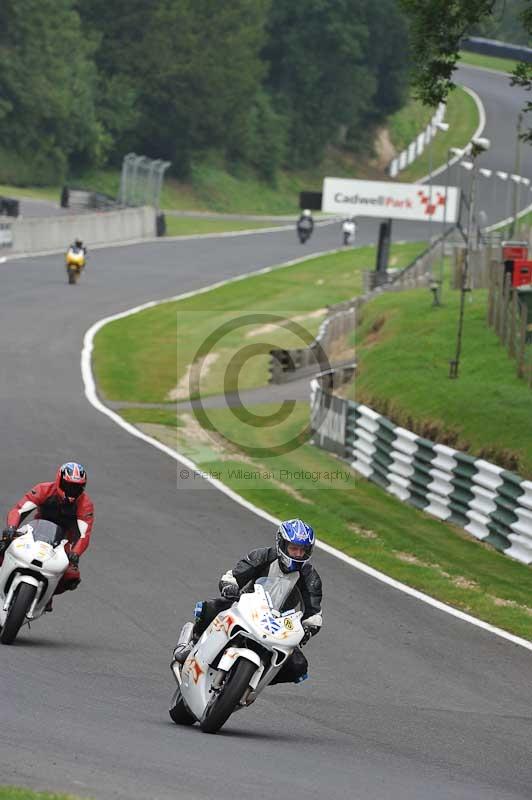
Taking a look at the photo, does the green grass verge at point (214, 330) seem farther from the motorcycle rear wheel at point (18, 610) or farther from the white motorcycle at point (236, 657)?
the white motorcycle at point (236, 657)

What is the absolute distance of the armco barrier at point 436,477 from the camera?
20203mm

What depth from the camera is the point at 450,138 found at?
110 metres

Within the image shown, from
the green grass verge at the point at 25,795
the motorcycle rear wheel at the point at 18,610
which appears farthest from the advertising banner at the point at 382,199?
the green grass verge at the point at 25,795

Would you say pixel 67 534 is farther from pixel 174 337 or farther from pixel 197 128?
pixel 197 128

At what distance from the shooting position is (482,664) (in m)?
14.3

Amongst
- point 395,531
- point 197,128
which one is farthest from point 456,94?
point 395,531

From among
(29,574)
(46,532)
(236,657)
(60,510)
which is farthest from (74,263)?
(236,657)

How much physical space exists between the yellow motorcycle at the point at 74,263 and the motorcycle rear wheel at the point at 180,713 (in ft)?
135

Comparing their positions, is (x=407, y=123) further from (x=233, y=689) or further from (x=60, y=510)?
(x=233, y=689)

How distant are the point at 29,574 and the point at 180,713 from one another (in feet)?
8.53

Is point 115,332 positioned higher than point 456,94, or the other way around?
point 456,94

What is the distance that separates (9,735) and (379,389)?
70.4ft

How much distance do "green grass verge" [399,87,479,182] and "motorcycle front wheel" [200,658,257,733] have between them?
97599mm

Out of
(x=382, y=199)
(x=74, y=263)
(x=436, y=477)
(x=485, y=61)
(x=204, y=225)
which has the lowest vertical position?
(x=436, y=477)
